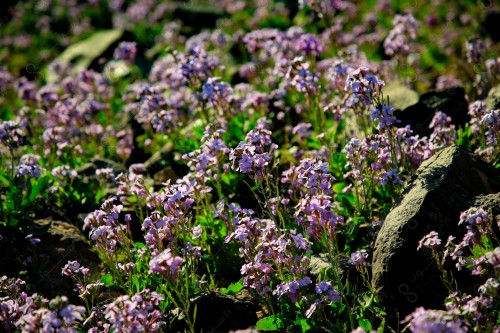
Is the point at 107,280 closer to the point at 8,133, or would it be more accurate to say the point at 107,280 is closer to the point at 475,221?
the point at 8,133

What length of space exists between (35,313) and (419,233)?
13.1 feet

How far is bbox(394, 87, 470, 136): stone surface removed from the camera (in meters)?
9.06

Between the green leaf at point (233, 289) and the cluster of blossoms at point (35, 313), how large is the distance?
1780mm

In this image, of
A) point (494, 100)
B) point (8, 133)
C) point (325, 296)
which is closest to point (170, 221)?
point (325, 296)

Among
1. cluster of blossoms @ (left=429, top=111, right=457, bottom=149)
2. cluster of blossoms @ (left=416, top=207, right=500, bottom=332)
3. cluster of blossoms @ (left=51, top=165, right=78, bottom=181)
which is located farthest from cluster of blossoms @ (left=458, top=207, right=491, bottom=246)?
cluster of blossoms @ (left=51, top=165, right=78, bottom=181)

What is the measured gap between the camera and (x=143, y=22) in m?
21.8

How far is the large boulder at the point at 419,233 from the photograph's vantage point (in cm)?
612

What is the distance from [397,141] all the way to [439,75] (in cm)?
718

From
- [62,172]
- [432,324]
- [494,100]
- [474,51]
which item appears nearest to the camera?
[432,324]

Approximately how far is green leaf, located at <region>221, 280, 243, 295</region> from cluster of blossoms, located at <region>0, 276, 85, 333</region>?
5.84 feet

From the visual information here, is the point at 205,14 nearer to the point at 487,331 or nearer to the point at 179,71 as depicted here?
the point at 179,71

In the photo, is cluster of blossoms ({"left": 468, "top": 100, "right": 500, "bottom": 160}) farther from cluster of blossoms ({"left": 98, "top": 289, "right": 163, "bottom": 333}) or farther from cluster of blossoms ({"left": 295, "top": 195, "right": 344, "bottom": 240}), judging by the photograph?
cluster of blossoms ({"left": 98, "top": 289, "right": 163, "bottom": 333})

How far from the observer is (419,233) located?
621 centimetres

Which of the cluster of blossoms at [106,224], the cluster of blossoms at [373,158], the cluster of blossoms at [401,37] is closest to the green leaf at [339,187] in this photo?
the cluster of blossoms at [373,158]
